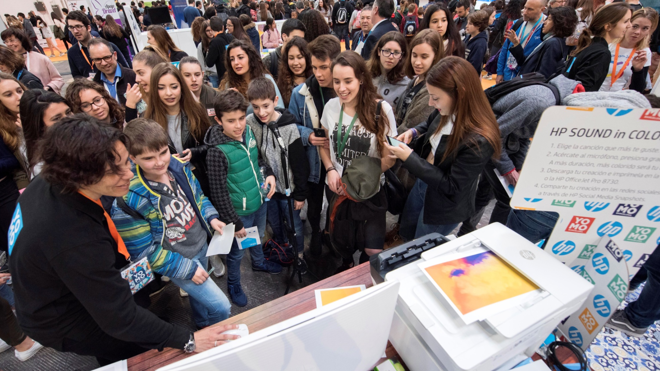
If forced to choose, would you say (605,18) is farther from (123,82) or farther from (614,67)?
(123,82)

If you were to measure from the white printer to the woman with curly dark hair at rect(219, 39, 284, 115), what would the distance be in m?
1.91

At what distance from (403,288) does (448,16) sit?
9.95 feet

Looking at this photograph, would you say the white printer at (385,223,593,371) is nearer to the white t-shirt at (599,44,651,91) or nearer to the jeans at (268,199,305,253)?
the jeans at (268,199,305,253)

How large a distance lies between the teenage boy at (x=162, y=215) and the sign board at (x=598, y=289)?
1.56 metres

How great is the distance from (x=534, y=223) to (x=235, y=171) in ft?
5.61

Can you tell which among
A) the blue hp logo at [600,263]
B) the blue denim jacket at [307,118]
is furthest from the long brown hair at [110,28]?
the blue hp logo at [600,263]

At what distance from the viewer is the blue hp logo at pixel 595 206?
1.07 m

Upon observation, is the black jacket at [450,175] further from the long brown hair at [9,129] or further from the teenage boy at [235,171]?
the long brown hair at [9,129]

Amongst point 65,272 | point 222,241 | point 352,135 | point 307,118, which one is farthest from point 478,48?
point 65,272

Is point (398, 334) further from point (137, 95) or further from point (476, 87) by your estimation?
point (137, 95)

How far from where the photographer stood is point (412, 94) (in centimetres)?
225

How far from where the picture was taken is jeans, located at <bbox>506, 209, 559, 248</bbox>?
1549 millimetres

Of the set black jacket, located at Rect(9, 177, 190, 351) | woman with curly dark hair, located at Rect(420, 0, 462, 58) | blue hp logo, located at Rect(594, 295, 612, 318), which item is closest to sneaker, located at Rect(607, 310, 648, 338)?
blue hp logo, located at Rect(594, 295, 612, 318)

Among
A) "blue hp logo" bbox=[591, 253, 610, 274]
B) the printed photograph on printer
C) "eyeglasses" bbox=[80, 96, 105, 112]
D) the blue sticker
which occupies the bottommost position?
"blue hp logo" bbox=[591, 253, 610, 274]
